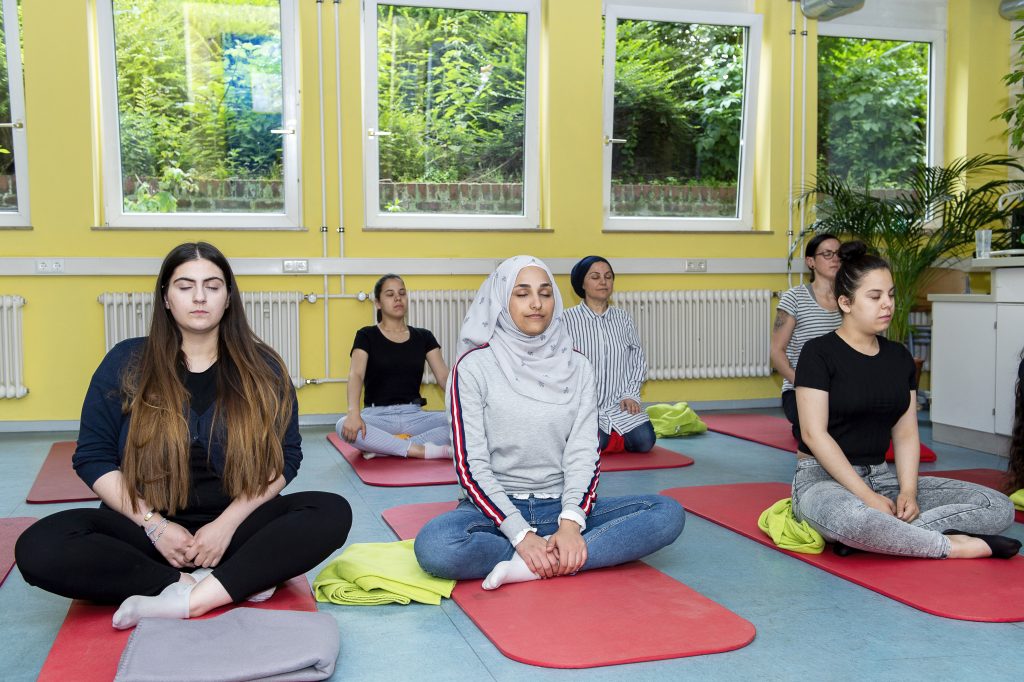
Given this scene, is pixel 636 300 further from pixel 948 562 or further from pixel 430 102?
pixel 948 562

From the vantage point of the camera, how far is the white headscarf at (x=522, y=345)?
261cm

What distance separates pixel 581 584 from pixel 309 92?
151 inches

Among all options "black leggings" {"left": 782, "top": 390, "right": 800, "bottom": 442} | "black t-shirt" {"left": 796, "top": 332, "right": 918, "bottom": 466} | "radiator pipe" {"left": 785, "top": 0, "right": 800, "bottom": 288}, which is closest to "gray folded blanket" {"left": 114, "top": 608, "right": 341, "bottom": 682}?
"black t-shirt" {"left": 796, "top": 332, "right": 918, "bottom": 466}

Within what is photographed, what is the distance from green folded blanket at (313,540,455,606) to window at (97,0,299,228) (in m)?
3.35

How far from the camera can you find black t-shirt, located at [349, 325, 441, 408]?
4.54 m

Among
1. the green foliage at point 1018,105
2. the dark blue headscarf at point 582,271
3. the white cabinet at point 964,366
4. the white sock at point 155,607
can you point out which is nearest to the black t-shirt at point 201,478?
the white sock at point 155,607

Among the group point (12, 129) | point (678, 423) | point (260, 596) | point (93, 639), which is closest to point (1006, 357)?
point (678, 423)

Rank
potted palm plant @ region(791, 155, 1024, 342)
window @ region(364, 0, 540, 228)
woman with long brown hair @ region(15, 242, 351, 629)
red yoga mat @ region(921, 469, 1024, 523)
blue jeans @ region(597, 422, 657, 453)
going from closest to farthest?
woman with long brown hair @ region(15, 242, 351, 629) < red yoga mat @ region(921, 469, 1024, 523) < blue jeans @ region(597, 422, 657, 453) < potted palm plant @ region(791, 155, 1024, 342) < window @ region(364, 0, 540, 228)

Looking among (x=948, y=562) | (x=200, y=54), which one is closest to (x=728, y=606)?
(x=948, y=562)

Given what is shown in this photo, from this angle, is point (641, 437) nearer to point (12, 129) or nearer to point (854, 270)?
point (854, 270)

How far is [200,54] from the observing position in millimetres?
5418

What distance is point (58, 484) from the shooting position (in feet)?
12.5

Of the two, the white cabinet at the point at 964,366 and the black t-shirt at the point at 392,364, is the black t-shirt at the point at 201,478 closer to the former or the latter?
the black t-shirt at the point at 392,364

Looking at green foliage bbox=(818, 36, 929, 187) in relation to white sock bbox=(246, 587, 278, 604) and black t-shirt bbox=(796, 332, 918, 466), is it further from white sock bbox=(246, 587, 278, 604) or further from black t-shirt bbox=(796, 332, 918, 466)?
white sock bbox=(246, 587, 278, 604)
